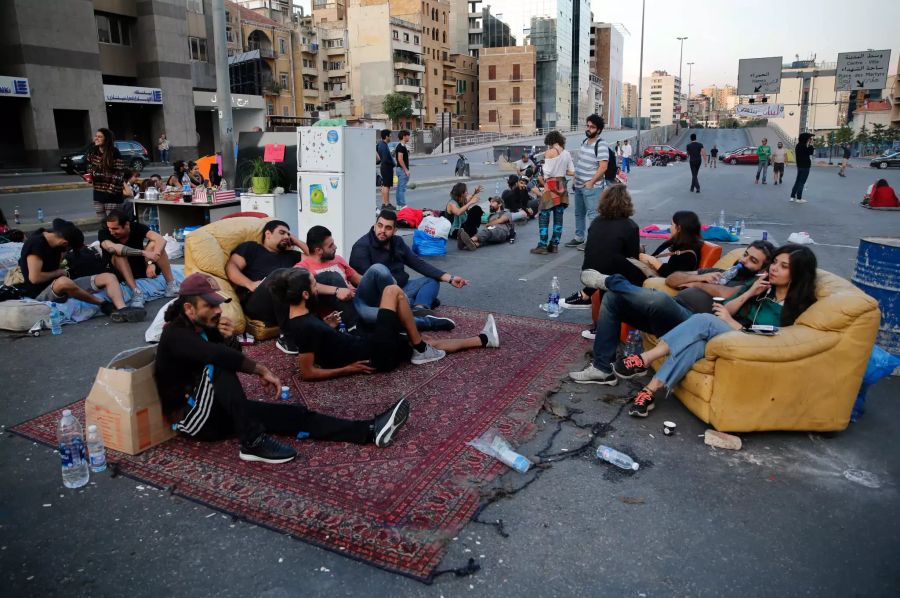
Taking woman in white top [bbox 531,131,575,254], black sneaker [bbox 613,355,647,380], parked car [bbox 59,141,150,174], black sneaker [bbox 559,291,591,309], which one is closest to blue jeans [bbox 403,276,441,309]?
black sneaker [bbox 559,291,591,309]

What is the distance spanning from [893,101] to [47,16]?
96.1 m

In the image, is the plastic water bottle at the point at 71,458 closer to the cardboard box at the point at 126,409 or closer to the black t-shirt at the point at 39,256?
the cardboard box at the point at 126,409

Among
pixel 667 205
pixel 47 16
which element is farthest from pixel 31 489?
pixel 47 16

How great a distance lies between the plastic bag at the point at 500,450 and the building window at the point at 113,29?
4391 centimetres

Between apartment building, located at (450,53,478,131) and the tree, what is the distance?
1974 centimetres

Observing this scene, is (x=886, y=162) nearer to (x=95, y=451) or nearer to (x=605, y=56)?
(x=95, y=451)

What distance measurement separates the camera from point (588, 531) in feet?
11.0

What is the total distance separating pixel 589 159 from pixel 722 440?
7.25m

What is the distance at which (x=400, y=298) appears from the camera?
543 centimetres

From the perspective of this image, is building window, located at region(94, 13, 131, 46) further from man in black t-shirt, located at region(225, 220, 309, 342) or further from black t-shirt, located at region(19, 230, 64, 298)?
man in black t-shirt, located at region(225, 220, 309, 342)

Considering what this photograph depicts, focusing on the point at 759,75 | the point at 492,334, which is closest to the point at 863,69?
the point at 759,75

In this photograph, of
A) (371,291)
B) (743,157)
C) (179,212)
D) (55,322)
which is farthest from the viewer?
(743,157)

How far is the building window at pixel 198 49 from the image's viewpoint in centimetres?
4688

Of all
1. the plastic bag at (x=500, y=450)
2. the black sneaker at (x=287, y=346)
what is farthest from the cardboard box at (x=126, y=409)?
A: the plastic bag at (x=500, y=450)
